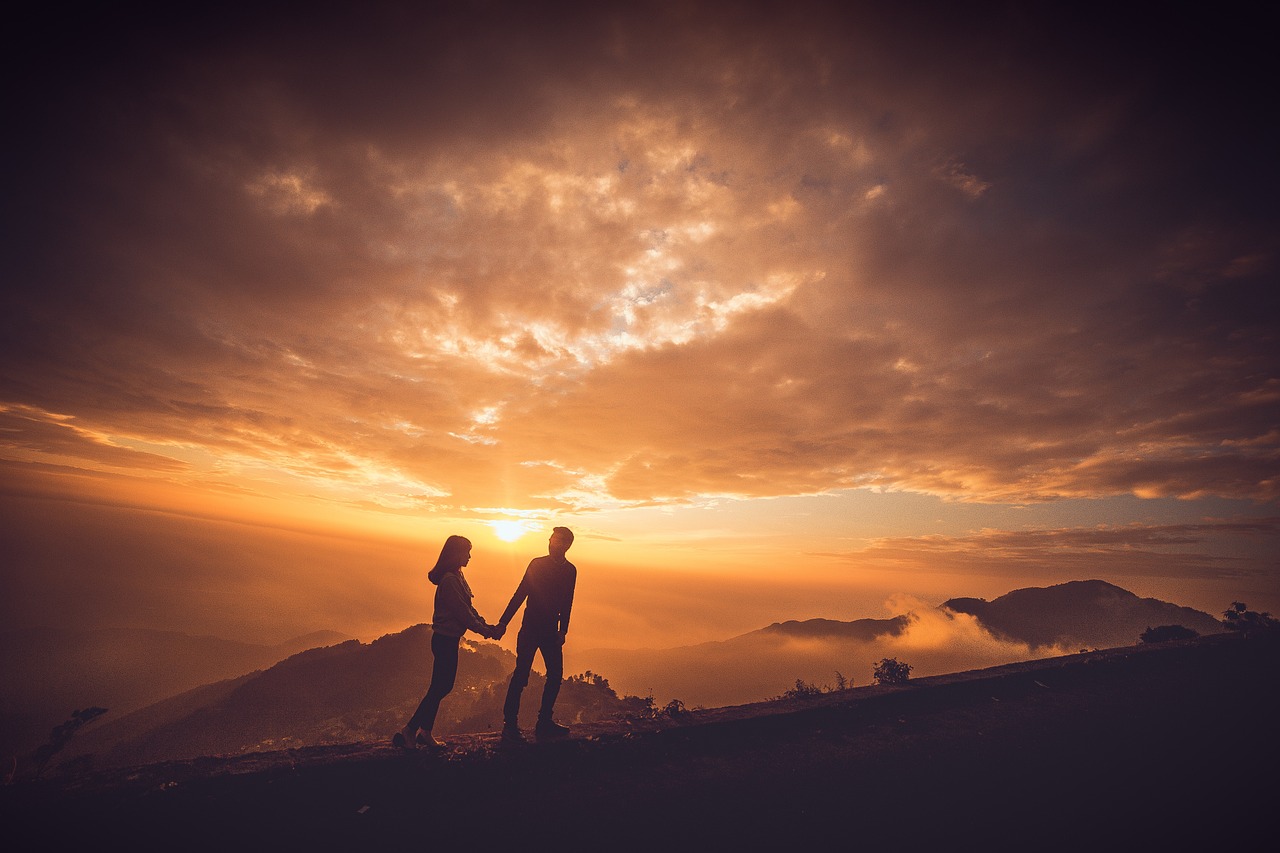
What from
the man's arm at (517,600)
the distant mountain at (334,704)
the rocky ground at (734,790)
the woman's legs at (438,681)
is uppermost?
the man's arm at (517,600)

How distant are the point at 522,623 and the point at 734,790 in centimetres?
307

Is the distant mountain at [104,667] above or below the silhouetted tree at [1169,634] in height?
below

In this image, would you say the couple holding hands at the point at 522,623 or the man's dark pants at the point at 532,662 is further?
the man's dark pants at the point at 532,662

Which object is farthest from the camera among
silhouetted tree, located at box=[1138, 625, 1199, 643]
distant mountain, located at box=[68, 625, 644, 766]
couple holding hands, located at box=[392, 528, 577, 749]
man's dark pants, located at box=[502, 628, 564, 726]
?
distant mountain, located at box=[68, 625, 644, 766]

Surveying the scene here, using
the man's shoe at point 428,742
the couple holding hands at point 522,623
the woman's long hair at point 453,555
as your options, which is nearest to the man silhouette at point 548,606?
the couple holding hands at point 522,623

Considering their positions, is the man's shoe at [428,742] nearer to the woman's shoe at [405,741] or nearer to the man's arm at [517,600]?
the woman's shoe at [405,741]

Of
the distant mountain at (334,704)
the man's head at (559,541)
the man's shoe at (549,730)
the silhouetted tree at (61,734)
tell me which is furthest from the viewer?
the distant mountain at (334,704)

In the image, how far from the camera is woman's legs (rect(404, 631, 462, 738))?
16.4 feet

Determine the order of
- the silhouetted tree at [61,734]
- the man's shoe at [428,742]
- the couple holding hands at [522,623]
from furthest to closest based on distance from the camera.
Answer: the silhouetted tree at [61,734]
the couple holding hands at [522,623]
the man's shoe at [428,742]

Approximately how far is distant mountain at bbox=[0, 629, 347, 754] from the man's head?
176821 millimetres

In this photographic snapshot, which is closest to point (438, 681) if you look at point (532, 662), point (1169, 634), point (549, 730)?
point (532, 662)

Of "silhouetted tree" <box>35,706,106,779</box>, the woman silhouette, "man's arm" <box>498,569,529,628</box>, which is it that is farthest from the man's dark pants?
"silhouetted tree" <box>35,706,106,779</box>

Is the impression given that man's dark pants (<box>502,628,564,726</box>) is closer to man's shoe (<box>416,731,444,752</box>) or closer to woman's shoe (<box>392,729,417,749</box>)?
man's shoe (<box>416,731,444,752</box>)

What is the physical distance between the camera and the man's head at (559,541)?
6.13 m
